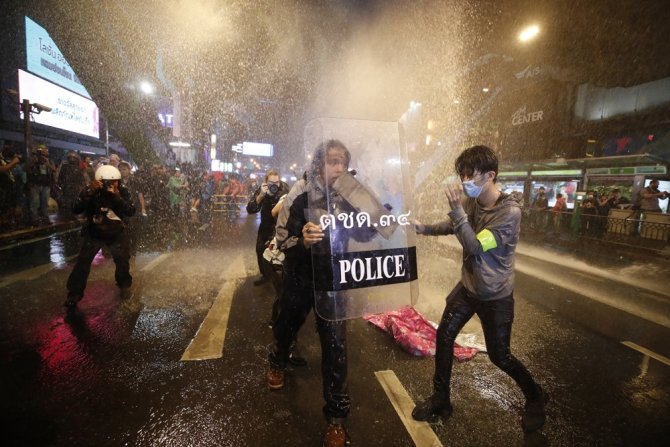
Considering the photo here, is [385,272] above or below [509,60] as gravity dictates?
below

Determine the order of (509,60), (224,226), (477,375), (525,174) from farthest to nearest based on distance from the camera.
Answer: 1. (509,60)
2. (525,174)
3. (224,226)
4. (477,375)

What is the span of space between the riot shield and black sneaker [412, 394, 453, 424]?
807 millimetres

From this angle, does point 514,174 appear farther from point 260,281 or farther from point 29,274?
point 29,274

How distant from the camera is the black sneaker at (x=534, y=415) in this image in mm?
2389

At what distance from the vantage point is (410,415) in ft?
8.16

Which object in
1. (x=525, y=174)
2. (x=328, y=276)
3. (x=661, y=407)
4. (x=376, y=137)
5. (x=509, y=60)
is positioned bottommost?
(x=661, y=407)

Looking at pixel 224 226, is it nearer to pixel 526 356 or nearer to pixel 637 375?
pixel 526 356

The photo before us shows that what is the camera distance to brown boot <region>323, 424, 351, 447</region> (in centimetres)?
213

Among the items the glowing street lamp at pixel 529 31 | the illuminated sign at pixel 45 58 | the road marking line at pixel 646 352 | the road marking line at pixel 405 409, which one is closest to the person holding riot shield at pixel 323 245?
the road marking line at pixel 405 409

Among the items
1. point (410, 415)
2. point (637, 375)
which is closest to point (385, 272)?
point (410, 415)

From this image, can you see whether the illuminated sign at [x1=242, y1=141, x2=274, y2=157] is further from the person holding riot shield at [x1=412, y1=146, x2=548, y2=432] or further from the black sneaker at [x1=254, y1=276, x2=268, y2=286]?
the person holding riot shield at [x1=412, y1=146, x2=548, y2=432]

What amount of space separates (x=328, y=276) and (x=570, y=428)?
213 cm

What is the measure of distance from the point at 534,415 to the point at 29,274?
7225 mm

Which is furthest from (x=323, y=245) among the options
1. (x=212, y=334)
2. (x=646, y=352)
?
(x=646, y=352)
